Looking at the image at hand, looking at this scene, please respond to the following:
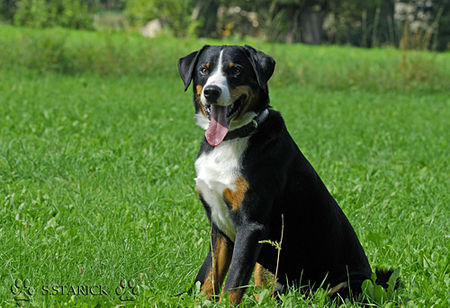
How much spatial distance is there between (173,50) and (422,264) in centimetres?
1251

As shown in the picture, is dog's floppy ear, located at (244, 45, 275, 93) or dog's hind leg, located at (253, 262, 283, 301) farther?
dog's hind leg, located at (253, 262, 283, 301)

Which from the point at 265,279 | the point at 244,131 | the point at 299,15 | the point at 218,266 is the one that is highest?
the point at 244,131

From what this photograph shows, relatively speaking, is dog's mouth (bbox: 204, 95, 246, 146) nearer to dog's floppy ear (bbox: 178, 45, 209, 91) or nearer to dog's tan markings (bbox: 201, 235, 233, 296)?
dog's floppy ear (bbox: 178, 45, 209, 91)

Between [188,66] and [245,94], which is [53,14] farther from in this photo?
[245,94]

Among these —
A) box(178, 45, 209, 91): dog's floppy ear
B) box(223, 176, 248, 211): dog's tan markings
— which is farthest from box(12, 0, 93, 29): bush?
box(223, 176, 248, 211): dog's tan markings

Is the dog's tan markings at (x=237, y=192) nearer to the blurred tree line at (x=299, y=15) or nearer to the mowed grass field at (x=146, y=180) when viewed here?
the mowed grass field at (x=146, y=180)

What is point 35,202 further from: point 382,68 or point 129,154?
point 382,68

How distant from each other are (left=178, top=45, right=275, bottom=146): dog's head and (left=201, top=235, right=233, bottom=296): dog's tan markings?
23.0 inches

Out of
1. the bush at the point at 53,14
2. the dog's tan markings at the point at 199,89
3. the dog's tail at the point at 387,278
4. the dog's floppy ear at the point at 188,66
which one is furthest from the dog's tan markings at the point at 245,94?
the bush at the point at 53,14

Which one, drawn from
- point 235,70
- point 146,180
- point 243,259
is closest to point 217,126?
point 235,70

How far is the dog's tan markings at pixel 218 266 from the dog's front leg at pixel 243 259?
248 mm

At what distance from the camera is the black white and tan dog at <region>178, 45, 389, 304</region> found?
2.88m

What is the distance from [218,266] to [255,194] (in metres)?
0.52

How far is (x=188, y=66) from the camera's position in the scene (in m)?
3.26
